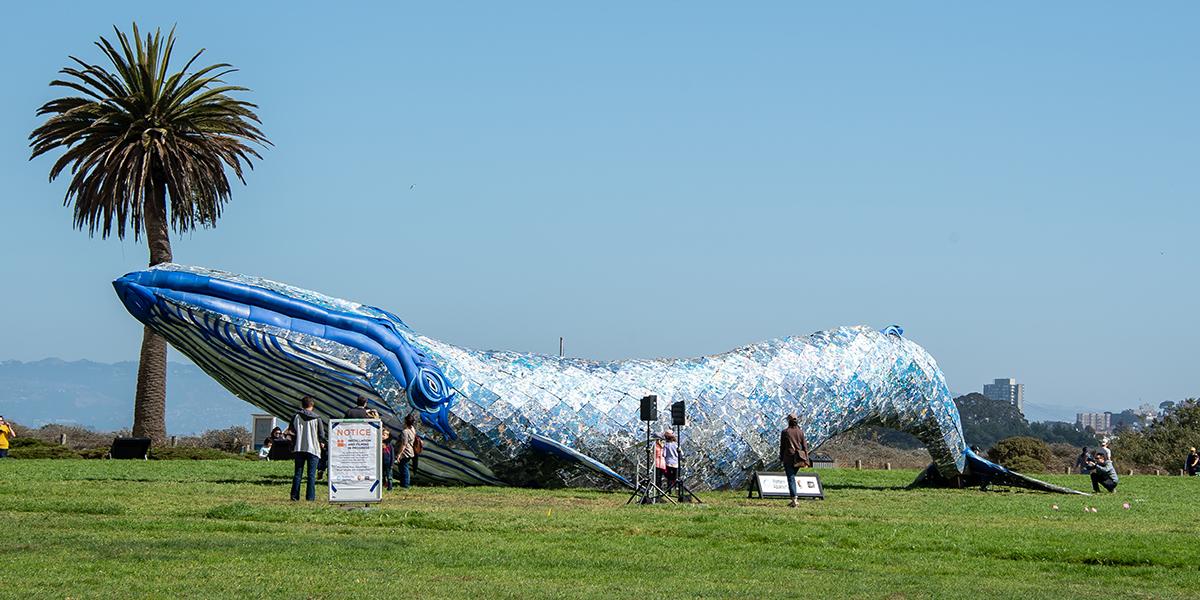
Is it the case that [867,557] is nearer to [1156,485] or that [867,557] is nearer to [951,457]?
[951,457]

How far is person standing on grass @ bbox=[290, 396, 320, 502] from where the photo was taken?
22.2m

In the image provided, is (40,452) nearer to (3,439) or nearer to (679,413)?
(3,439)

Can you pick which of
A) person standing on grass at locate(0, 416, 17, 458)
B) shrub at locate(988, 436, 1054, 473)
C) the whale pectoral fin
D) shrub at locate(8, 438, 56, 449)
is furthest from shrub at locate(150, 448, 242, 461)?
shrub at locate(988, 436, 1054, 473)

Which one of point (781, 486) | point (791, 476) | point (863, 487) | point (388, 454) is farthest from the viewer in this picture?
point (863, 487)

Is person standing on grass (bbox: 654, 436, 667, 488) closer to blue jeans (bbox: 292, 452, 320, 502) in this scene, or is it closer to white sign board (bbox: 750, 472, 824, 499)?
white sign board (bbox: 750, 472, 824, 499)

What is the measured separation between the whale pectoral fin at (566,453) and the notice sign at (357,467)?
5625 mm

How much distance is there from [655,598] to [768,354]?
53.2 feet

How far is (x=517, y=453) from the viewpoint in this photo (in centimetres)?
2667

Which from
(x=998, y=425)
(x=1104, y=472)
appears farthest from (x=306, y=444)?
(x=998, y=425)

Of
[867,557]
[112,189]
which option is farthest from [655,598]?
[112,189]

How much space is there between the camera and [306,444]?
73.0 feet

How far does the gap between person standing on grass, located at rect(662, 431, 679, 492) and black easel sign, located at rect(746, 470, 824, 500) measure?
135cm

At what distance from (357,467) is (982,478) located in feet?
49.6

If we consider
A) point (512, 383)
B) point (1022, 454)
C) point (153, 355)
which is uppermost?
point (153, 355)
